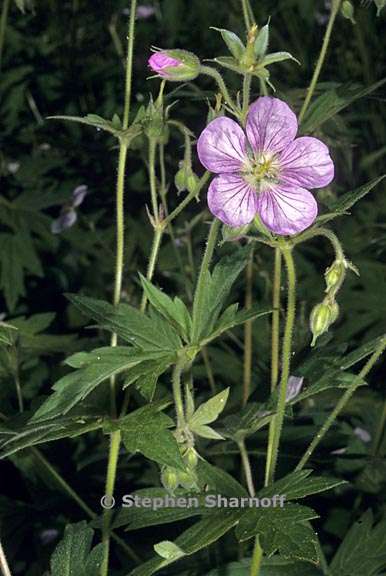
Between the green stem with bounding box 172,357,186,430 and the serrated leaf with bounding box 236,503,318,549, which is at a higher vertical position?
the green stem with bounding box 172,357,186,430

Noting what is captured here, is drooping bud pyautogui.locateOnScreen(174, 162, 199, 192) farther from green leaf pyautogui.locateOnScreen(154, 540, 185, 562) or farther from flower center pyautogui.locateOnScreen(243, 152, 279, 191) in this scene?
green leaf pyautogui.locateOnScreen(154, 540, 185, 562)

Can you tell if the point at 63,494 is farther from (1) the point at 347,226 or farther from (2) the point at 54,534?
(1) the point at 347,226

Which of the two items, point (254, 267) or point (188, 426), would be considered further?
point (254, 267)

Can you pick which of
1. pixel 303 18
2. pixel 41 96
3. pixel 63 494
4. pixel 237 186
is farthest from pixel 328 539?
pixel 303 18

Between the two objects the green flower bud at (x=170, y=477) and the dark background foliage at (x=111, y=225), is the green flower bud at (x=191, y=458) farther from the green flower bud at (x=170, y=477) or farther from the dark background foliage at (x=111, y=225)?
the dark background foliage at (x=111, y=225)

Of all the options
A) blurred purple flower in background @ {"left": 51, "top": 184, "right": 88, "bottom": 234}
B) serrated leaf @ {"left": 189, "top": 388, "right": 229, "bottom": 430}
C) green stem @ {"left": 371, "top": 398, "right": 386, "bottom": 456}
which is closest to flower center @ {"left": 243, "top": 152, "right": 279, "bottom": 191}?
serrated leaf @ {"left": 189, "top": 388, "right": 229, "bottom": 430}

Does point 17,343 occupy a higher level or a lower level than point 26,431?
lower
